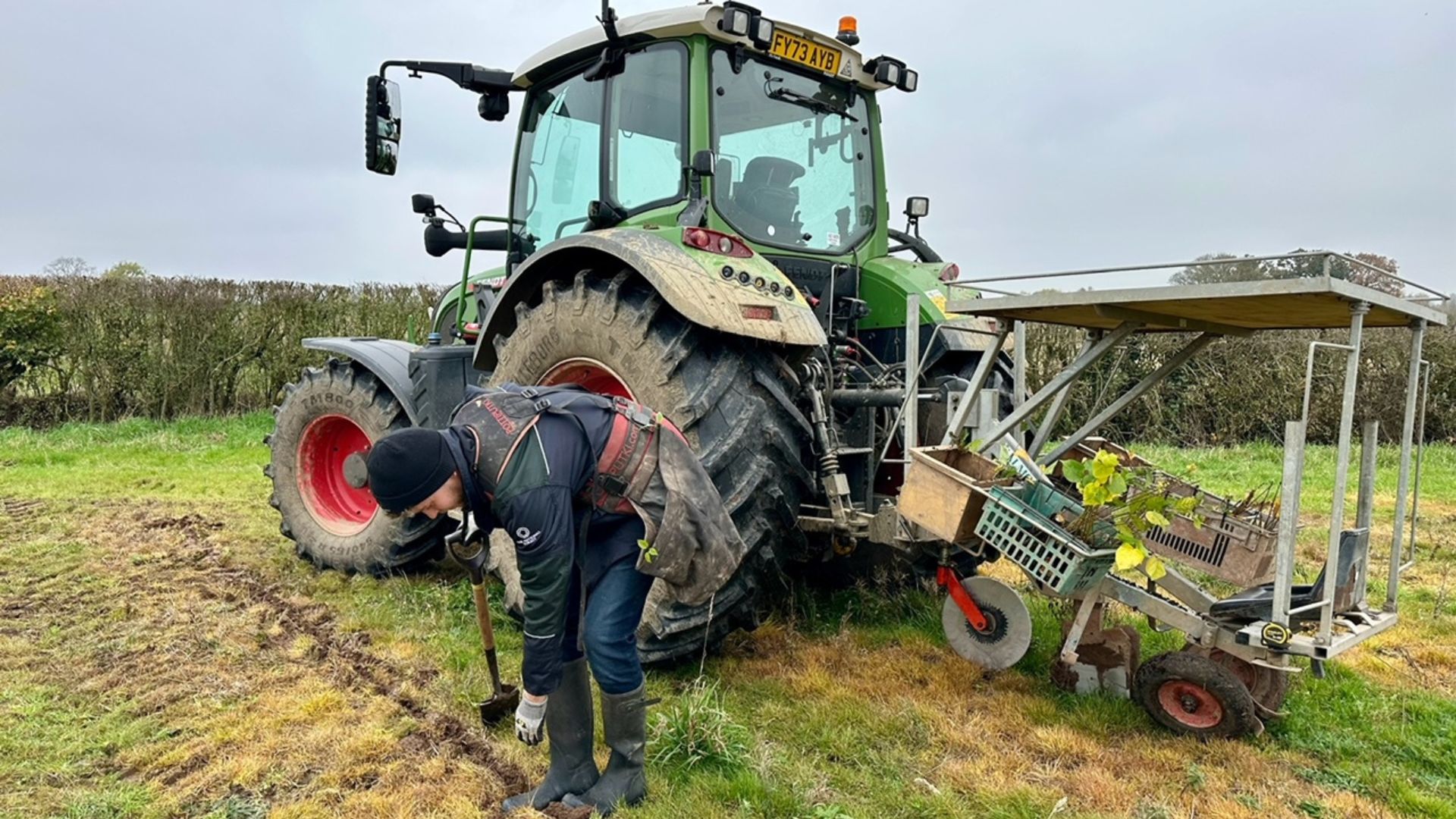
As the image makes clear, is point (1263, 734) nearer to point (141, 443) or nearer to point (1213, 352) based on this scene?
point (1213, 352)

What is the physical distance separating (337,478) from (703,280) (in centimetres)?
317

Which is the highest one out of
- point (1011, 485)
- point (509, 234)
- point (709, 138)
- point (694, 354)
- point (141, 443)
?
point (709, 138)

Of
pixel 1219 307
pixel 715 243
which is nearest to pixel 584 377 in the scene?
pixel 715 243

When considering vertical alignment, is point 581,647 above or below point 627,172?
below

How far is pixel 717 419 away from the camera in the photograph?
3.18 metres

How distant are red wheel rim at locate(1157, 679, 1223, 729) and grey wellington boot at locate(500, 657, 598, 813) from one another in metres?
1.80

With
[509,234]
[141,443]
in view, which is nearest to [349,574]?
[509,234]

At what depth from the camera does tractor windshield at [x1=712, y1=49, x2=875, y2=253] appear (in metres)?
3.93

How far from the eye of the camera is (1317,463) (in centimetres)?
894

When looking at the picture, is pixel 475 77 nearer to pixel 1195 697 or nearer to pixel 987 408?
pixel 987 408

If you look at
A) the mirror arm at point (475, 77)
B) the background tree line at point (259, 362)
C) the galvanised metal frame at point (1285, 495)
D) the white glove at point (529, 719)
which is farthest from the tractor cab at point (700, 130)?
the background tree line at point (259, 362)

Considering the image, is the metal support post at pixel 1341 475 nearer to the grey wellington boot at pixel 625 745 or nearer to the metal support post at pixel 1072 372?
the metal support post at pixel 1072 372

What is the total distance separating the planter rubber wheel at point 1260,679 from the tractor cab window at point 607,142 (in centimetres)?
258

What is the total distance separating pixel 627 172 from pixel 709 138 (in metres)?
0.45
